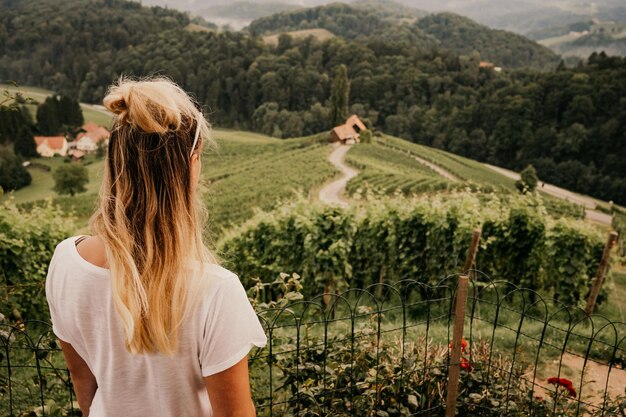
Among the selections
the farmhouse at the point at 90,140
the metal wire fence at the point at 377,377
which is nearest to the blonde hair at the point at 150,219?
the metal wire fence at the point at 377,377

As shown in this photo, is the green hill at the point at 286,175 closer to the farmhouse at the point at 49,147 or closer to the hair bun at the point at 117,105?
the farmhouse at the point at 49,147

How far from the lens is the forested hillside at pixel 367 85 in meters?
72.4

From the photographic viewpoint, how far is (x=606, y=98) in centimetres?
7362

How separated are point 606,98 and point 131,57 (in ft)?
341

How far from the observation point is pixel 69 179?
50125 millimetres

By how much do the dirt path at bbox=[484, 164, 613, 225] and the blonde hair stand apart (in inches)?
2050

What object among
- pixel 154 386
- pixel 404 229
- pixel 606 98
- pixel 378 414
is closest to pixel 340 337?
pixel 378 414

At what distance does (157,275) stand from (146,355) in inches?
10.2

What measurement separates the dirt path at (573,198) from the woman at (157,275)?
171 ft

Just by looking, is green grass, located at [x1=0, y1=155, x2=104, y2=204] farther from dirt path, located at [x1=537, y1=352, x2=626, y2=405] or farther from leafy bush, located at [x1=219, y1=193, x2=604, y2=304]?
dirt path, located at [x1=537, y1=352, x2=626, y2=405]

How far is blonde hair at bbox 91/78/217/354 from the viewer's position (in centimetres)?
128

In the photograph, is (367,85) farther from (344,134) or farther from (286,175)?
(286,175)

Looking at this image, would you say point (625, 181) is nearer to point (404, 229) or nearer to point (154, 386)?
point (404, 229)

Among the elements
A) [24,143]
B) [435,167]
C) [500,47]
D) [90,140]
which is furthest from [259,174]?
[500,47]
